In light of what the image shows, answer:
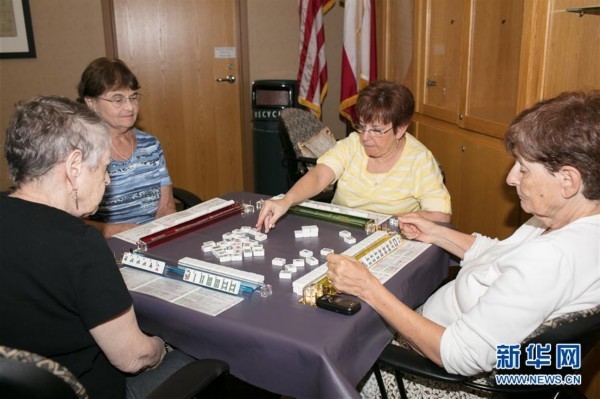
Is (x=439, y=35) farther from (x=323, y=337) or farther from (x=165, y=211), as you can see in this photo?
(x=323, y=337)

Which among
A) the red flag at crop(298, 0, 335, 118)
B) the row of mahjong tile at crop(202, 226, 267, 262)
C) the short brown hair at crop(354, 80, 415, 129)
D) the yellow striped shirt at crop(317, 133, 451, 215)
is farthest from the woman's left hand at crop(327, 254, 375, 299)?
the red flag at crop(298, 0, 335, 118)

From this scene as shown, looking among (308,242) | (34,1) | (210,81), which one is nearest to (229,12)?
(210,81)

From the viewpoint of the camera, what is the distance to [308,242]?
1786 millimetres

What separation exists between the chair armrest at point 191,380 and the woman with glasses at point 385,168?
3.26 ft

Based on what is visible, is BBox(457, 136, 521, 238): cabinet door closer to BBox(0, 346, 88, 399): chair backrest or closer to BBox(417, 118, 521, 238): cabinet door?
BBox(417, 118, 521, 238): cabinet door

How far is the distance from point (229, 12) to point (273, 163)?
1.44 meters

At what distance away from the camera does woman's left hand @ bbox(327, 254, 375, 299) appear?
4.55 feet

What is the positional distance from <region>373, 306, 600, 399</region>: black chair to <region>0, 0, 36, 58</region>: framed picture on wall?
3.95 meters

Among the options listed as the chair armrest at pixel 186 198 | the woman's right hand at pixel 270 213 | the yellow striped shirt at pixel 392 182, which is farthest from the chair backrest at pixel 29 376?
the chair armrest at pixel 186 198

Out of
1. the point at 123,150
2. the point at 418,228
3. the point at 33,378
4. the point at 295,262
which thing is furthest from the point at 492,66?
the point at 33,378

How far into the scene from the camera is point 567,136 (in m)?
1.21

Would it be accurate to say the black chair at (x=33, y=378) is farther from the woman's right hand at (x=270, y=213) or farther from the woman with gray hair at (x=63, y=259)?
the woman's right hand at (x=270, y=213)

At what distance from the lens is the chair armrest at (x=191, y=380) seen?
111cm

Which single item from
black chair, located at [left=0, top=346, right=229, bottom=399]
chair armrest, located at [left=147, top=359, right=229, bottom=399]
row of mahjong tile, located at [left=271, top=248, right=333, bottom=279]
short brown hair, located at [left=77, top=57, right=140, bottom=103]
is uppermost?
short brown hair, located at [left=77, top=57, right=140, bottom=103]
